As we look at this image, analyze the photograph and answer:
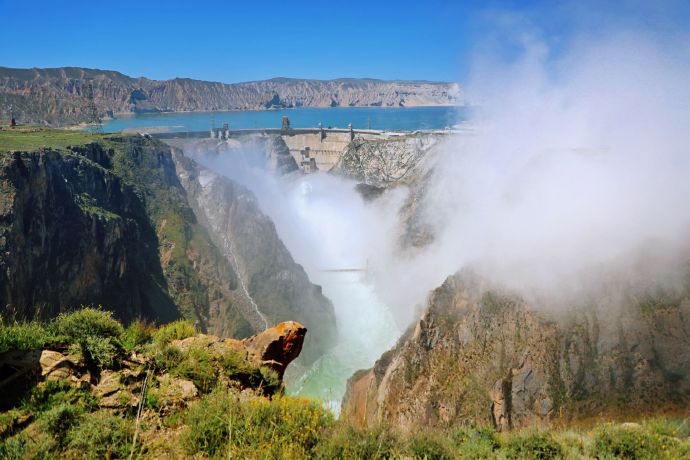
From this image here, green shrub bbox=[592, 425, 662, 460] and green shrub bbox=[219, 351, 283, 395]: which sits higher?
green shrub bbox=[219, 351, 283, 395]

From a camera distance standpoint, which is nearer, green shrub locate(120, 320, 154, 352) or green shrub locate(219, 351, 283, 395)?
green shrub locate(219, 351, 283, 395)

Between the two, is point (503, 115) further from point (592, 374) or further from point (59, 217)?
point (59, 217)

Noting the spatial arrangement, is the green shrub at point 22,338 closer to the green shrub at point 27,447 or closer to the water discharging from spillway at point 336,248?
the green shrub at point 27,447

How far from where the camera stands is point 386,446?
6184 mm

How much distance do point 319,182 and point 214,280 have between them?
5716 cm

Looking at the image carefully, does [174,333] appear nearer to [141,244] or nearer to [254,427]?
[254,427]

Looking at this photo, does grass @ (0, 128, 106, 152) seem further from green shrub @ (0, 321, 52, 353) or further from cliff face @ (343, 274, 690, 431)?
cliff face @ (343, 274, 690, 431)

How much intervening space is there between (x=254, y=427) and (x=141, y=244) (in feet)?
107

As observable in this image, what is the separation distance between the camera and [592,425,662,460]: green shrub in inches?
276

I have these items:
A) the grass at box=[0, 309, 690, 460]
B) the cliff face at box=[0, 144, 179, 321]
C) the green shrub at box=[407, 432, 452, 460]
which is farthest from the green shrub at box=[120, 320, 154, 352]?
the cliff face at box=[0, 144, 179, 321]

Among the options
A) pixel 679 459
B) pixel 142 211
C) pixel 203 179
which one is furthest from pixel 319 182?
pixel 679 459

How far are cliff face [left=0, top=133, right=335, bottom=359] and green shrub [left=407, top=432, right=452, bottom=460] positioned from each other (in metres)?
18.7

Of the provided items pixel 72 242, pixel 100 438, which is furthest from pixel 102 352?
pixel 72 242

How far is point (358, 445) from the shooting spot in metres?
5.94
